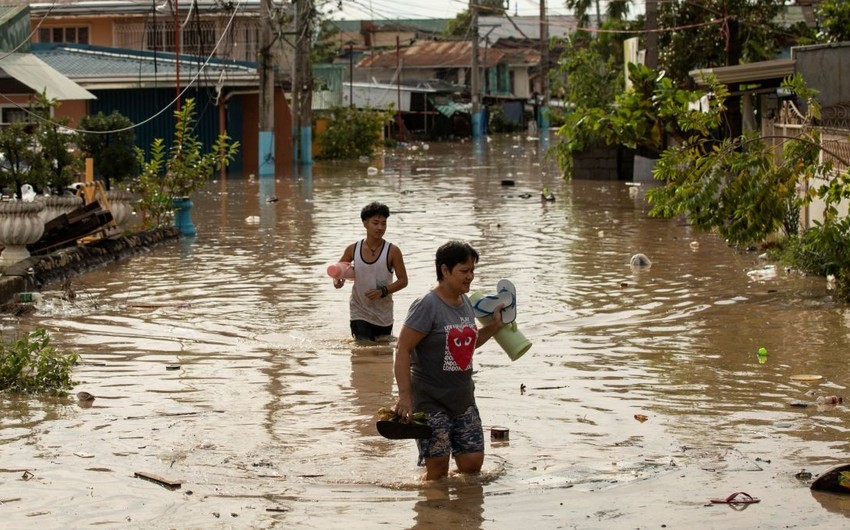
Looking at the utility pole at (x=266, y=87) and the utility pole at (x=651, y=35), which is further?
the utility pole at (x=266, y=87)

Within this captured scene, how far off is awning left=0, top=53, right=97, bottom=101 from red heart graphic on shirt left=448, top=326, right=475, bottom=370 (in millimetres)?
18033

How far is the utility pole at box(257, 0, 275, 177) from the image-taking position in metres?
34.0

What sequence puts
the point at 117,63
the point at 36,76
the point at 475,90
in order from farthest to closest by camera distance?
the point at 475,90 → the point at 117,63 → the point at 36,76

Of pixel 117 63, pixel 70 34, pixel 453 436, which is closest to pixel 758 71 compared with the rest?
pixel 453 436

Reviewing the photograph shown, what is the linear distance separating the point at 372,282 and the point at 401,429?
13.3ft

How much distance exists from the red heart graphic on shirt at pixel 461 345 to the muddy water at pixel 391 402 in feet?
2.21

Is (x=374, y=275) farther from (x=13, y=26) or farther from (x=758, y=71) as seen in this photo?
(x=13, y=26)

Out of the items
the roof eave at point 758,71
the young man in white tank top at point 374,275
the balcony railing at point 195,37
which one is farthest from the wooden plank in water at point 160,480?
the balcony railing at point 195,37

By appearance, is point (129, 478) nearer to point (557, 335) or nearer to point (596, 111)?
point (557, 335)

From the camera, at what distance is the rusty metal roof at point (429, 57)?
74.8 metres

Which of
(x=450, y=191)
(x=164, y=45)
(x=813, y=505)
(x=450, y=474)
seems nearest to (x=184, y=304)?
(x=450, y=474)

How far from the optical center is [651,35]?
93.6 ft

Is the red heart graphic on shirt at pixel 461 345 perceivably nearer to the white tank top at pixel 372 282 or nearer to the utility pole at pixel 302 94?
the white tank top at pixel 372 282

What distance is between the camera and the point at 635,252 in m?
17.5
